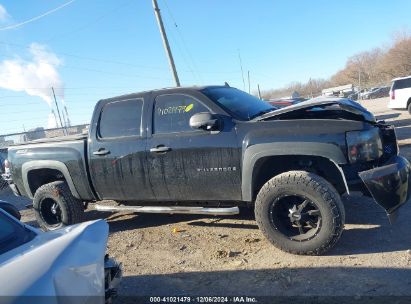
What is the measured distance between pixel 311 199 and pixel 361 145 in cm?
73

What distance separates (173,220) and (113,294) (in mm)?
3410

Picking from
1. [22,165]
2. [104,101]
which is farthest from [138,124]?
[22,165]

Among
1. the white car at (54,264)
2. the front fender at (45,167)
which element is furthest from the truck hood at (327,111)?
the front fender at (45,167)

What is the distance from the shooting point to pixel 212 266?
14.6 ft

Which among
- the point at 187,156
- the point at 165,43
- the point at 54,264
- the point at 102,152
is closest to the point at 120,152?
the point at 102,152

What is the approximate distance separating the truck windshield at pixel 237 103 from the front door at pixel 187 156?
0.22 m

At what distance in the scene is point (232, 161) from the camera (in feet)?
15.5

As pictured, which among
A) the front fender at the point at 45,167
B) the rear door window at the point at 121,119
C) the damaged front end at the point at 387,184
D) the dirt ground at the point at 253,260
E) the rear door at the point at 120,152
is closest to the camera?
the dirt ground at the point at 253,260

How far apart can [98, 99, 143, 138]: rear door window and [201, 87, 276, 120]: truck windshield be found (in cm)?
97

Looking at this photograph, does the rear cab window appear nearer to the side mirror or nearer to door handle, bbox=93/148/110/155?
the side mirror

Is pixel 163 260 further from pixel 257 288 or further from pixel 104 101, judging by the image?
pixel 104 101

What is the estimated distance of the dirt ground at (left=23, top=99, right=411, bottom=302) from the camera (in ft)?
12.2

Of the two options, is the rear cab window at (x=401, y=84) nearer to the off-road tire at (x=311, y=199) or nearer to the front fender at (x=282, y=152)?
the front fender at (x=282, y=152)

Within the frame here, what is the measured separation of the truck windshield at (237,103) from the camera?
5015mm
